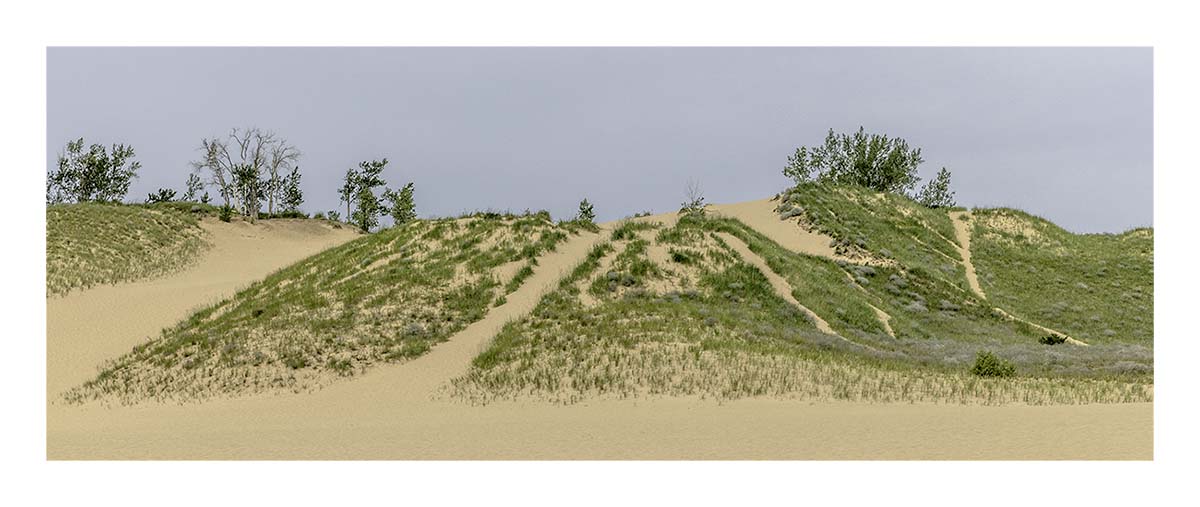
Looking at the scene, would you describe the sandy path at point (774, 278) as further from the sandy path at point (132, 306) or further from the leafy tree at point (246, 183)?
the leafy tree at point (246, 183)

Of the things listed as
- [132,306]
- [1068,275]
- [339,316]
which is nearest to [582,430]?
[339,316]

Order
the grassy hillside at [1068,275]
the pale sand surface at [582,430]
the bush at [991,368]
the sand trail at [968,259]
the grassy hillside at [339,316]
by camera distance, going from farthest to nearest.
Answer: the grassy hillside at [1068,275], the sand trail at [968,259], the grassy hillside at [339,316], the bush at [991,368], the pale sand surface at [582,430]

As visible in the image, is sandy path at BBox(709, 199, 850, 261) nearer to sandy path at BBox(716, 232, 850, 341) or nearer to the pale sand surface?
sandy path at BBox(716, 232, 850, 341)

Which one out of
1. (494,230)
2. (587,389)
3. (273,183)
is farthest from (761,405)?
(273,183)

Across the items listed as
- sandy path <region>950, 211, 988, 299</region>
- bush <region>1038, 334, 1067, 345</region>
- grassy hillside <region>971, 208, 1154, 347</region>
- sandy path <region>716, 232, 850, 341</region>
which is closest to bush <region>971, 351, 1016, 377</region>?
sandy path <region>716, 232, 850, 341</region>

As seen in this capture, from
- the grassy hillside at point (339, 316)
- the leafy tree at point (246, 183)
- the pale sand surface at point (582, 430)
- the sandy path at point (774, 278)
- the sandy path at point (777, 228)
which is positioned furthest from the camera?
the leafy tree at point (246, 183)

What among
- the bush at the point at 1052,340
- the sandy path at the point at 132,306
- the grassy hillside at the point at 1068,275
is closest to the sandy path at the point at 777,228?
the grassy hillside at the point at 1068,275

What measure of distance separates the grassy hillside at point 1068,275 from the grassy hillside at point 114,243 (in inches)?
2129

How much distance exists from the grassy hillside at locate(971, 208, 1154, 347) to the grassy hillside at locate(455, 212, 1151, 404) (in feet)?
27.4

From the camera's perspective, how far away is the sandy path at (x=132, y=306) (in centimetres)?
3191

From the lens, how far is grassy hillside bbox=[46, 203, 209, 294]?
47031mm

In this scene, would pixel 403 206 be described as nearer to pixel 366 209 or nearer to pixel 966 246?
pixel 366 209

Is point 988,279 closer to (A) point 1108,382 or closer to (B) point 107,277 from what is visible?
(A) point 1108,382

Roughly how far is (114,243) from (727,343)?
48544 mm
